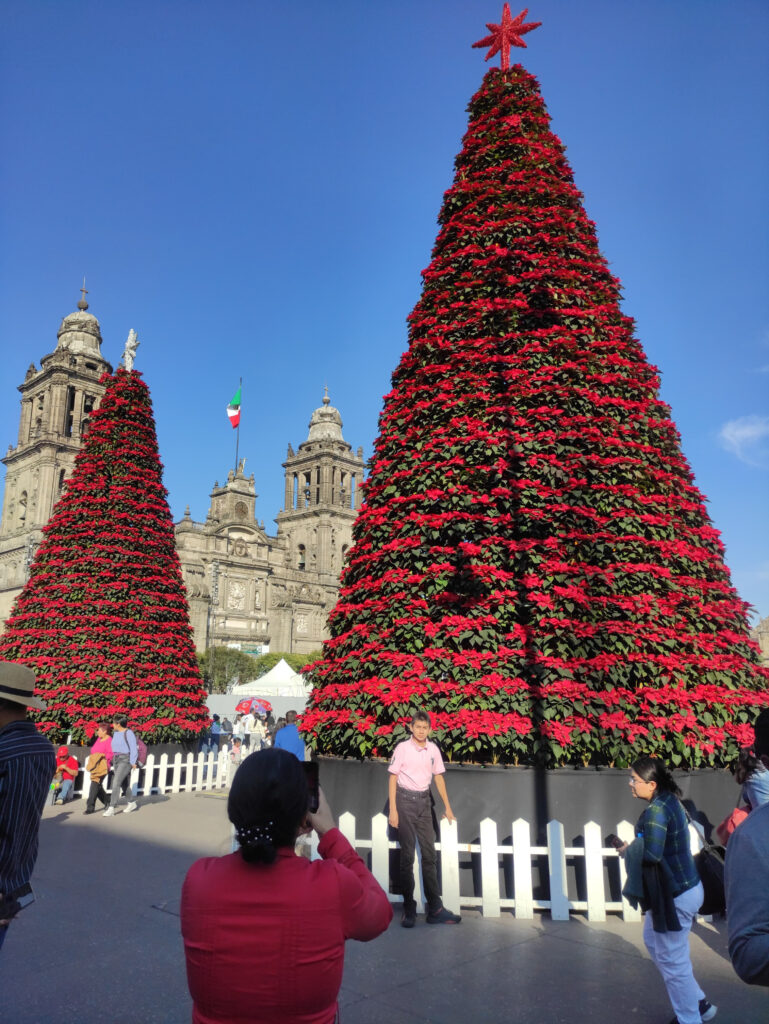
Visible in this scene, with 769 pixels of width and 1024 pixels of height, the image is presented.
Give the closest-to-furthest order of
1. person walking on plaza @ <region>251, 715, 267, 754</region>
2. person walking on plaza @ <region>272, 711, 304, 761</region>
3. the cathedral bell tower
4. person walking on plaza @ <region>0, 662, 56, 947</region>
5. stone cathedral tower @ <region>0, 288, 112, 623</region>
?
person walking on plaza @ <region>0, 662, 56, 947</region>
person walking on plaza @ <region>272, 711, 304, 761</region>
person walking on plaza @ <region>251, 715, 267, 754</region>
stone cathedral tower @ <region>0, 288, 112, 623</region>
the cathedral bell tower

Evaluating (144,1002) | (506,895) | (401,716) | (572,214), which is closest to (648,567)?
(401,716)

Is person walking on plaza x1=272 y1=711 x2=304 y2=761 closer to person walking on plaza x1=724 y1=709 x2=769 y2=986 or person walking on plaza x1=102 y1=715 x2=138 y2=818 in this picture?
person walking on plaza x1=102 y1=715 x2=138 y2=818

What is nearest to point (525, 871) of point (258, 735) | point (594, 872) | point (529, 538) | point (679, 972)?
point (594, 872)

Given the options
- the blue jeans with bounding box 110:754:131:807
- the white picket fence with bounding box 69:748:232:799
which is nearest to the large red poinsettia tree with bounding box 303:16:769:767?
the blue jeans with bounding box 110:754:131:807

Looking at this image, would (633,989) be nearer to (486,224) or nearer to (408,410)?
(408,410)

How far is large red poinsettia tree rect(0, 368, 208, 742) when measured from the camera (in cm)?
1473

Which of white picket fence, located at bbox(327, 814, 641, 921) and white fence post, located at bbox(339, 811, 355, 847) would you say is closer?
white picket fence, located at bbox(327, 814, 641, 921)

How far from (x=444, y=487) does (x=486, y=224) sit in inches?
148

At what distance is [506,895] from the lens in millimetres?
7395

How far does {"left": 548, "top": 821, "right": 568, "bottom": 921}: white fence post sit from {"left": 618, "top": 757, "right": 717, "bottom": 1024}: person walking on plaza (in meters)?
2.12

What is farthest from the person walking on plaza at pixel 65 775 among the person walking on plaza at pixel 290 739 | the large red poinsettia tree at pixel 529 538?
the large red poinsettia tree at pixel 529 538

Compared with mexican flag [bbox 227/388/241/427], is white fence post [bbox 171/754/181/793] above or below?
below

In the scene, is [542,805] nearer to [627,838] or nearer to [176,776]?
[627,838]

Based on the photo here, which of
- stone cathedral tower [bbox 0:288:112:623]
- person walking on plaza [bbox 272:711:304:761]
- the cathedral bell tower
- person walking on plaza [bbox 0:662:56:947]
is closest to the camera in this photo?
person walking on plaza [bbox 0:662:56:947]
